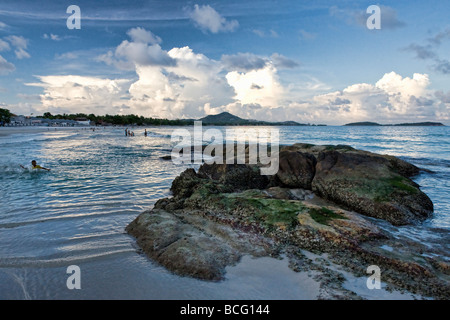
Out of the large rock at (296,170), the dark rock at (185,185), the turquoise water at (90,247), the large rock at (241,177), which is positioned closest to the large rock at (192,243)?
the turquoise water at (90,247)

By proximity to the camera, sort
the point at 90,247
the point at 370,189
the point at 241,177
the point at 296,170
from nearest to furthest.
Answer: the point at 90,247 → the point at 370,189 → the point at 296,170 → the point at 241,177

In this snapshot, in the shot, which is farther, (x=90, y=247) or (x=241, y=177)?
(x=241, y=177)

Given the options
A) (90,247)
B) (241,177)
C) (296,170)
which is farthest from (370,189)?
(90,247)

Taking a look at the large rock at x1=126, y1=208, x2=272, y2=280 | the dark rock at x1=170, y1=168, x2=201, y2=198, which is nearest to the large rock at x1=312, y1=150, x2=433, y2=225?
the large rock at x1=126, y1=208, x2=272, y2=280

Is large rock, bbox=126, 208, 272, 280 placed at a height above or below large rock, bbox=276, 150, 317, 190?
below

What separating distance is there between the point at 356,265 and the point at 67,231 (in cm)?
764

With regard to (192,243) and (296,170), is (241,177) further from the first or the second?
(192,243)

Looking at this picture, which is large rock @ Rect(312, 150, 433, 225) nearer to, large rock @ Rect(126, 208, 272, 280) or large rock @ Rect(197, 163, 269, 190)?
large rock @ Rect(197, 163, 269, 190)

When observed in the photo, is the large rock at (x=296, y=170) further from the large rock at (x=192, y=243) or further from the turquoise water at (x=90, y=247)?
the large rock at (x=192, y=243)

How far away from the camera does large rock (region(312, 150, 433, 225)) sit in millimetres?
8961

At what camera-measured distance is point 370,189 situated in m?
9.74

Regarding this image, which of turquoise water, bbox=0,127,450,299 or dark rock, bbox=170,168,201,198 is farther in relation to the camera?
dark rock, bbox=170,168,201,198

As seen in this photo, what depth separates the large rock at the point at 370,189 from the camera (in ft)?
29.4

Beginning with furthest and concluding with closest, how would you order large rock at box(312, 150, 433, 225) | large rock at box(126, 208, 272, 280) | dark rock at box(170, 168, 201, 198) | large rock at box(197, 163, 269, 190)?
large rock at box(197, 163, 269, 190), dark rock at box(170, 168, 201, 198), large rock at box(312, 150, 433, 225), large rock at box(126, 208, 272, 280)
